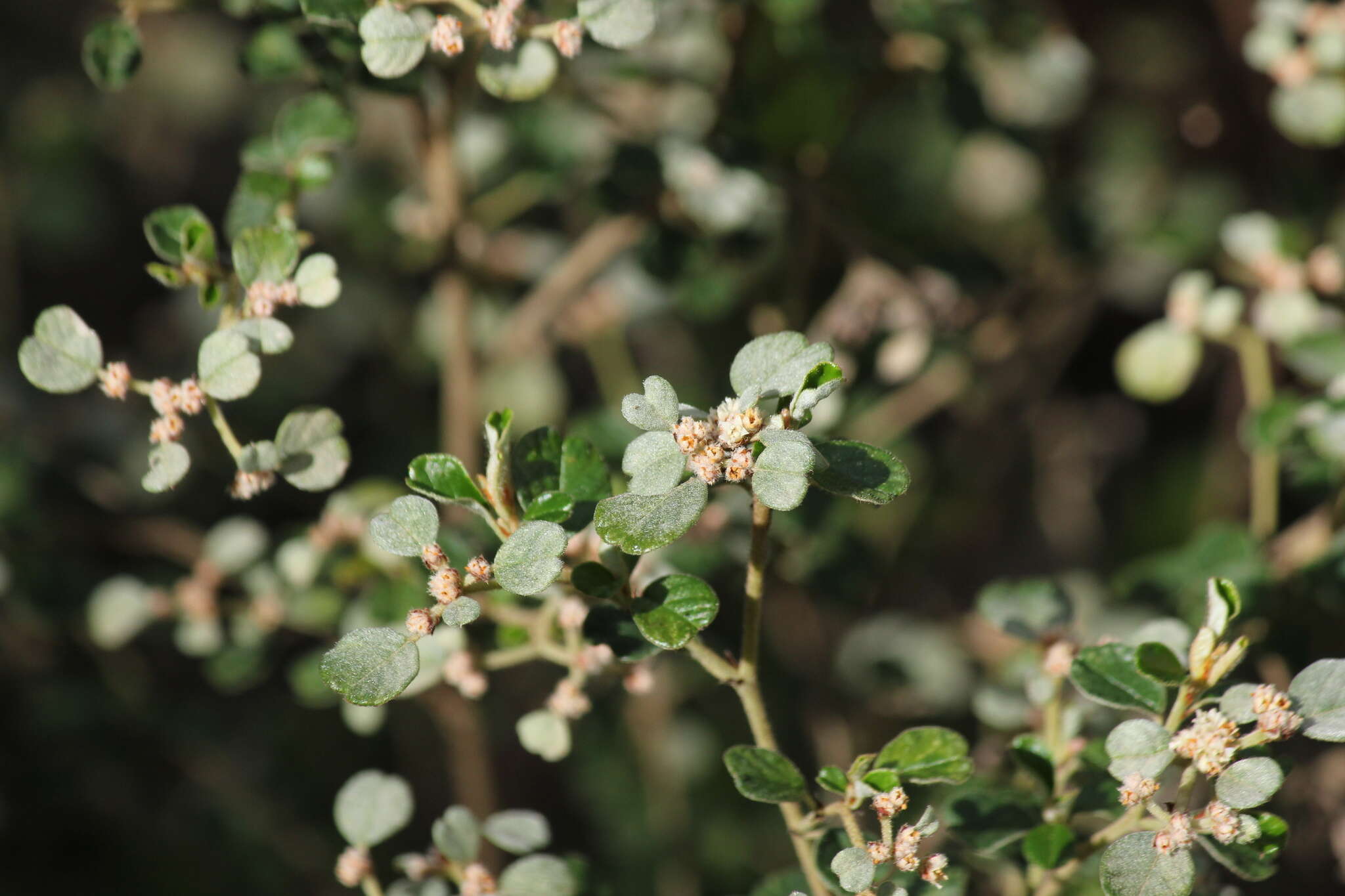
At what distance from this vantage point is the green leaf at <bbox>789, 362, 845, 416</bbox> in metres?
0.64

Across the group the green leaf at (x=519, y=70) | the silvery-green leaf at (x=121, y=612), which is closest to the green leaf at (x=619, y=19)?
the green leaf at (x=519, y=70)

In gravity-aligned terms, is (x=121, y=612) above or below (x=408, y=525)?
below

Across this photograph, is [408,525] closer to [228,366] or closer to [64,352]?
[228,366]

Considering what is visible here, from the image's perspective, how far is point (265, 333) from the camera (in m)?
0.76

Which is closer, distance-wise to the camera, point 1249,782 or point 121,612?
point 1249,782

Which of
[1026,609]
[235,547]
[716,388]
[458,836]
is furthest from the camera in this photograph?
[716,388]

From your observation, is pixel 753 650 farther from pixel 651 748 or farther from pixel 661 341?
pixel 661 341

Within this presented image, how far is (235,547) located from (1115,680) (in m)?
0.79

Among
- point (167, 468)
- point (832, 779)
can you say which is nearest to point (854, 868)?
point (832, 779)

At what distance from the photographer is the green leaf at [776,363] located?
67 cm

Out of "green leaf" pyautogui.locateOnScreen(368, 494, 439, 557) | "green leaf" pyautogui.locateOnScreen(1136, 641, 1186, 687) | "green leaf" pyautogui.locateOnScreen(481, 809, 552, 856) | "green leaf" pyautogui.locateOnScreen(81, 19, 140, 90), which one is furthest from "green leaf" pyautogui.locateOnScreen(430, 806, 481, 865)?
"green leaf" pyautogui.locateOnScreen(81, 19, 140, 90)

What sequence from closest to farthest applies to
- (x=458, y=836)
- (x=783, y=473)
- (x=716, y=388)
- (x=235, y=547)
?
(x=783, y=473)
(x=458, y=836)
(x=235, y=547)
(x=716, y=388)

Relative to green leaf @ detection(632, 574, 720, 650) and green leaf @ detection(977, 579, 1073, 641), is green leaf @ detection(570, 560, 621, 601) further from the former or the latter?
green leaf @ detection(977, 579, 1073, 641)

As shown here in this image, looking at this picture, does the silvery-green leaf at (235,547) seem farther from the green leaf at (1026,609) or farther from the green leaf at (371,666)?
the green leaf at (1026,609)
